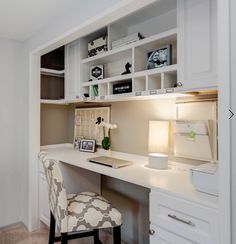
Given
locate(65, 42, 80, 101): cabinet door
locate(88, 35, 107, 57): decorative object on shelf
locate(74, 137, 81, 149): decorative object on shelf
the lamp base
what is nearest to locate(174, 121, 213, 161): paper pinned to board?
the lamp base

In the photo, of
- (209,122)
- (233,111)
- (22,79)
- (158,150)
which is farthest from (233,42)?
(22,79)

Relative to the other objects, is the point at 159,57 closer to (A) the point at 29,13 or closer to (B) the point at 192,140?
(B) the point at 192,140

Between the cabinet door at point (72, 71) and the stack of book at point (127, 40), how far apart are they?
2.01 ft

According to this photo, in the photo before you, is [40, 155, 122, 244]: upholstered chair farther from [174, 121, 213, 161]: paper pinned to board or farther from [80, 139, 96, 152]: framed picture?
[80, 139, 96, 152]: framed picture

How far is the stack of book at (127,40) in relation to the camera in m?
1.92

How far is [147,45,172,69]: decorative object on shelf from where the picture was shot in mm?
1727

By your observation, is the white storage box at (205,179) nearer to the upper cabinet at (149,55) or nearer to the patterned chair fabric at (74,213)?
the upper cabinet at (149,55)

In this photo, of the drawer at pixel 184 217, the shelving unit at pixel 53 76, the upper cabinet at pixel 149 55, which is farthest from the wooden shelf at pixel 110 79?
the drawer at pixel 184 217

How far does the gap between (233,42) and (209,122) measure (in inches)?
34.0

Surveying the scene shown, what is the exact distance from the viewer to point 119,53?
83.0 inches

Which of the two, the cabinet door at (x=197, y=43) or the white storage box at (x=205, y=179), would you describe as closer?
the white storage box at (x=205, y=179)

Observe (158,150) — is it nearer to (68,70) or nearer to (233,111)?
(233,111)

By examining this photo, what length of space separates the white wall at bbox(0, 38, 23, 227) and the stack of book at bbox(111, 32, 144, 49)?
1323 mm

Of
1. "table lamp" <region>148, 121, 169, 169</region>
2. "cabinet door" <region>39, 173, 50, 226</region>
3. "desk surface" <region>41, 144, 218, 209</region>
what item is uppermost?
"table lamp" <region>148, 121, 169, 169</region>
